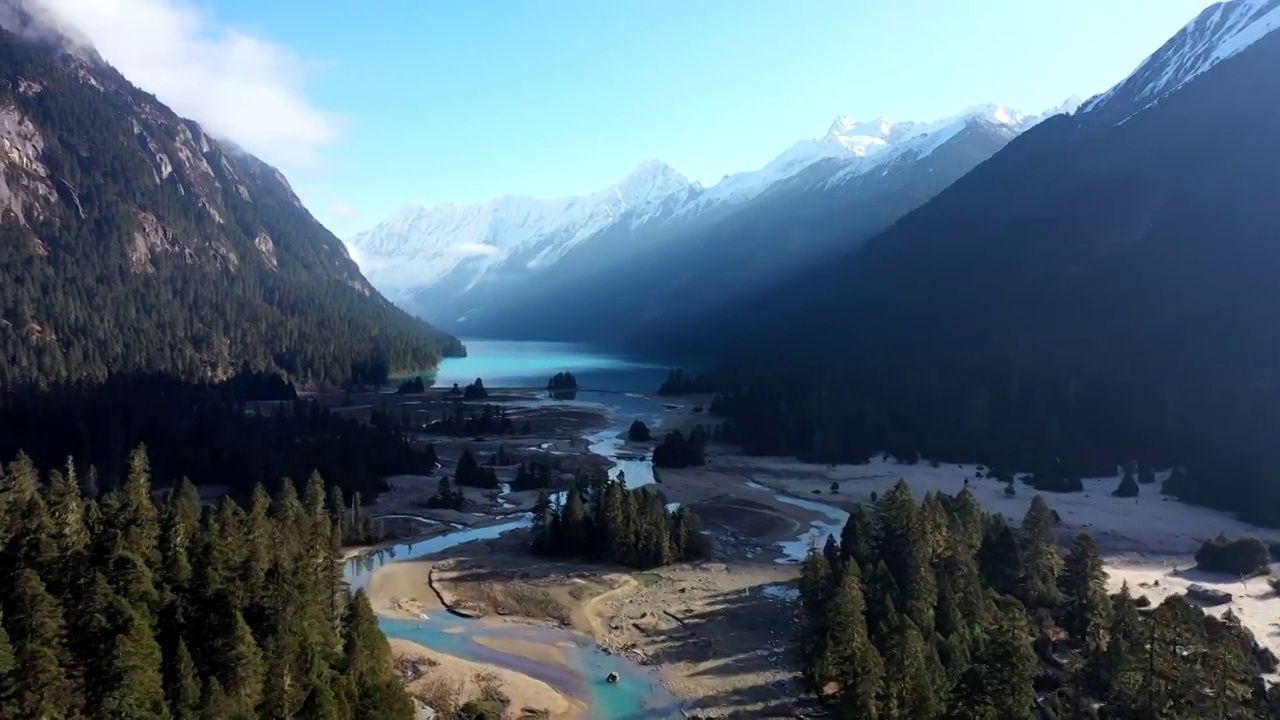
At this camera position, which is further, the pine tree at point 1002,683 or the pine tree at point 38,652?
the pine tree at point 1002,683

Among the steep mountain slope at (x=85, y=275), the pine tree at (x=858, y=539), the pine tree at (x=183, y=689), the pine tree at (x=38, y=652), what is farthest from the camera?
the steep mountain slope at (x=85, y=275)

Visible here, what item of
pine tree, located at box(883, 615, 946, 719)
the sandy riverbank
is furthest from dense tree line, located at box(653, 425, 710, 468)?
pine tree, located at box(883, 615, 946, 719)

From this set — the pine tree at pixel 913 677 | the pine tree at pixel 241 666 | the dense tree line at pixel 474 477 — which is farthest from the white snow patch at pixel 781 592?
the dense tree line at pixel 474 477

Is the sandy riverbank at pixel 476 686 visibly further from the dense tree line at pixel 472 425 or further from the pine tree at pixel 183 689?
the dense tree line at pixel 472 425

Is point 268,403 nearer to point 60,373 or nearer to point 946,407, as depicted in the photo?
point 60,373

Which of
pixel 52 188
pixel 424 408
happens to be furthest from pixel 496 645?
pixel 52 188

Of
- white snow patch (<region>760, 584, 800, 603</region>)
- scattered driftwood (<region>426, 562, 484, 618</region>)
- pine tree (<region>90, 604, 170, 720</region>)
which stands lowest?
scattered driftwood (<region>426, 562, 484, 618</region>)

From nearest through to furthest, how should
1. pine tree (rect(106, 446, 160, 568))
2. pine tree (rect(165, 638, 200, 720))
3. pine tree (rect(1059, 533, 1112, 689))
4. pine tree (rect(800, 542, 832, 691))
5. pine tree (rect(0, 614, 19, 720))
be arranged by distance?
pine tree (rect(0, 614, 19, 720))
pine tree (rect(165, 638, 200, 720))
pine tree (rect(106, 446, 160, 568))
pine tree (rect(800, 542, 832, 691))
pine tree (rect(1059, 533, 1112, 689))

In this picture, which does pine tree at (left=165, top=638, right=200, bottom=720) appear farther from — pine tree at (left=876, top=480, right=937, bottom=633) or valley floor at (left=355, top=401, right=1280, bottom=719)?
pine tree at (left=876, top=480, right=937, bottom=633)
